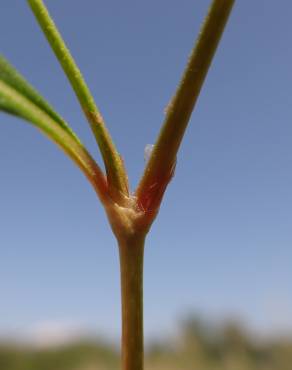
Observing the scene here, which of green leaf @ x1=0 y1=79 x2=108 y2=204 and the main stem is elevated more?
green leaf @ x1=0 y1=79 x2=108 y2=204

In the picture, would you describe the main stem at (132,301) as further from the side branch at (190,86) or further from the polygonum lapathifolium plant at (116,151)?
the side branch at (190,86)

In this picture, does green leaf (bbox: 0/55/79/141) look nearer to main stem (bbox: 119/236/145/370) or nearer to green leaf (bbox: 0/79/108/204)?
green leaf (bbox: 0/79/108/204)

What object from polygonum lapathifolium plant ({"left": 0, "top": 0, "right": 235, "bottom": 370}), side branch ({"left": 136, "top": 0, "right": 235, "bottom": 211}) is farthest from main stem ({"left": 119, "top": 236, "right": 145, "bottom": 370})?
side branch ({"left": 136, "top": 0, "right": 235, "bottom": 211})

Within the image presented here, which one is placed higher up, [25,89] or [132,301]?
[25,89]

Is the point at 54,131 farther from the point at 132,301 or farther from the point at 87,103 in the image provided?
the point at 132,301

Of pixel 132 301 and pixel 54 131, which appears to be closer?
pixel 132 301

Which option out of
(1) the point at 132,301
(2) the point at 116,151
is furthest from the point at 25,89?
(1) the point at 132,301

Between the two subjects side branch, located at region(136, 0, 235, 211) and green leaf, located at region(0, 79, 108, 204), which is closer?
side branch, located at region(136, 0, 235, 211)
